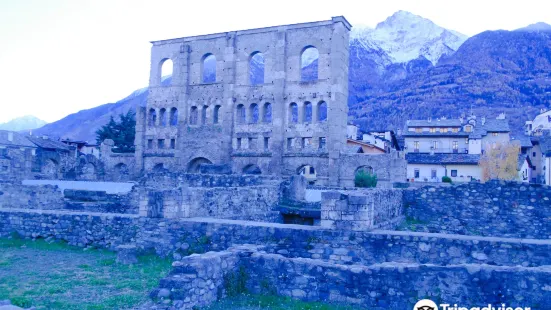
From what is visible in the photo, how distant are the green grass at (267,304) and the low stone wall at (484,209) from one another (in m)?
10.8

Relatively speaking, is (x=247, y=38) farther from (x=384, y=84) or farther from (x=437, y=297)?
(x=384, y=84)

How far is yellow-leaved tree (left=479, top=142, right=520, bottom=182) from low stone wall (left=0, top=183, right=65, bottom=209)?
4988cm

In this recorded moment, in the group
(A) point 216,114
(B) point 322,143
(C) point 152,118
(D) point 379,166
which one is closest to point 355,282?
(D) point 379,166

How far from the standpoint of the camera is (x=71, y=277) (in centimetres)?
1048

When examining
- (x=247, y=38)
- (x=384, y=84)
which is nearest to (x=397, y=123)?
(x=384, y=84)

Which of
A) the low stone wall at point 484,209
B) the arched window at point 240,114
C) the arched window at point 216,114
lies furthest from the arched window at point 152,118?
the low stone wall at point 484,209

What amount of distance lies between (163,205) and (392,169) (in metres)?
26.3

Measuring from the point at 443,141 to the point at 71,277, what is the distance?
220 feet

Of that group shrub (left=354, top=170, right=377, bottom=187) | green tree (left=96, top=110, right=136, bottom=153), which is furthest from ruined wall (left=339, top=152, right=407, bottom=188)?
green tree (left=96, top=110, right=136, bottom=153)

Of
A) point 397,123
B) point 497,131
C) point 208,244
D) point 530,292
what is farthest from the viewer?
point 397,123

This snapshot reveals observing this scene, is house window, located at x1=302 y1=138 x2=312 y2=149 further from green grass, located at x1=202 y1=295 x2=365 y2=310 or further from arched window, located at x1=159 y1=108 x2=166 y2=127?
green grass, located at x1=202 y1=295 x2=365 y2=310

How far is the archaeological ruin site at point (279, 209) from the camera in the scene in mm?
8555

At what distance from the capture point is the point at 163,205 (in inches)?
519

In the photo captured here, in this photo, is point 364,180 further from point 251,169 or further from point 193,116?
point 193,116
